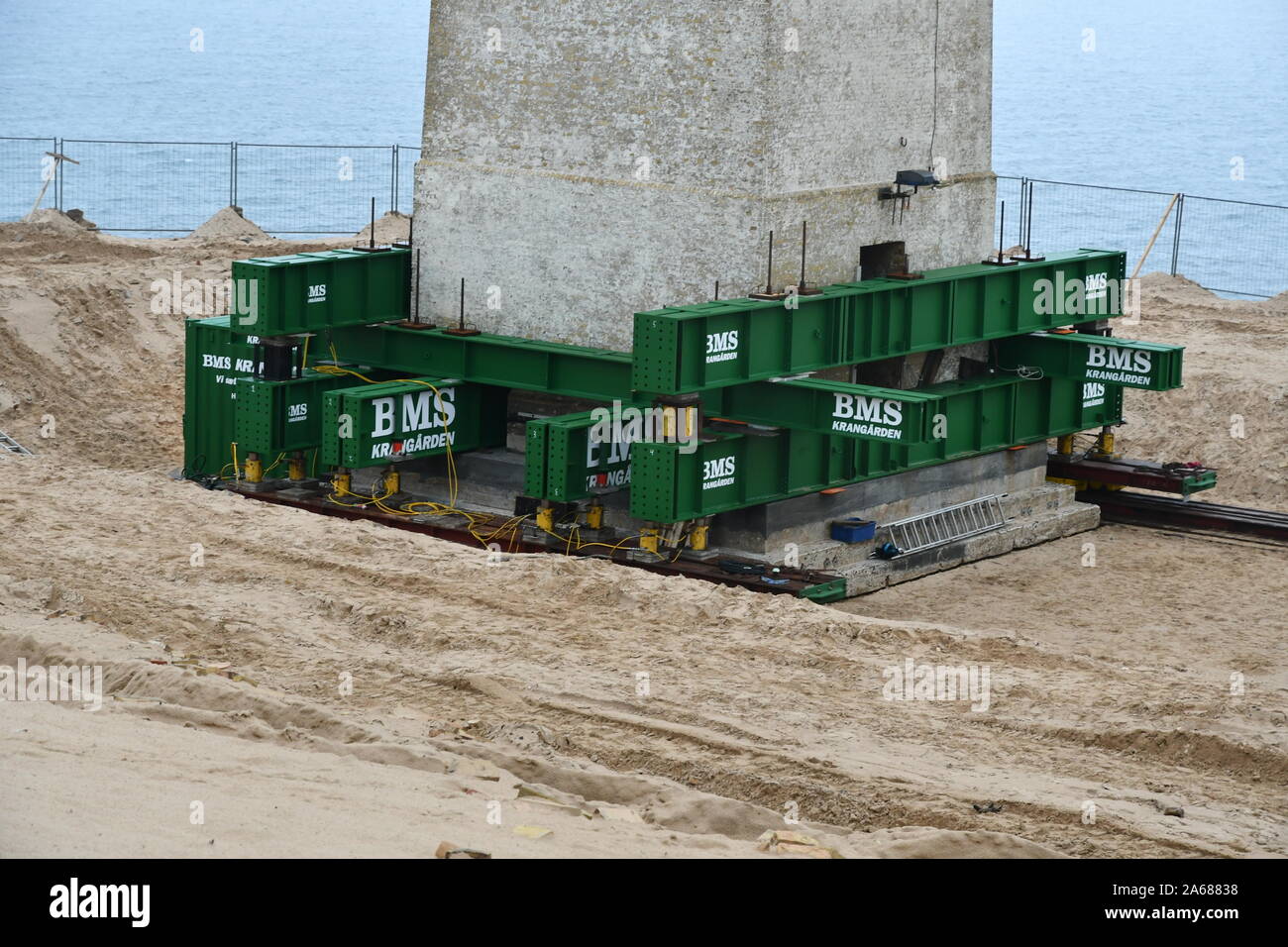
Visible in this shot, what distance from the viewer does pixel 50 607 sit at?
14.6m

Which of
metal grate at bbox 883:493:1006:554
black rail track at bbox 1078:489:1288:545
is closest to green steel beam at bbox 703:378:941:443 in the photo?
metal grate at bbox 883:493:1006:554

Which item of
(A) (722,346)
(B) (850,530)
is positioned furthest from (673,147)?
(B) (850,530)

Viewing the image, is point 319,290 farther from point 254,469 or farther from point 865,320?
point 865,320

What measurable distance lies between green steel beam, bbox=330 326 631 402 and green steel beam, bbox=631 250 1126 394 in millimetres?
1739

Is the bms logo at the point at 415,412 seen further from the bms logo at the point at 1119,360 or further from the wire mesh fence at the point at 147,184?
the wire mesh fence at the point at 147,184

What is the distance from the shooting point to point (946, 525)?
67.3 ft

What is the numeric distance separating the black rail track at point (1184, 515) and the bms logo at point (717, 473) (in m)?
6.35

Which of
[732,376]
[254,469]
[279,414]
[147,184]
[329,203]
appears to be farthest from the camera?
[147,184]

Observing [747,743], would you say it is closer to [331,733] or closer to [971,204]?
[331,733]

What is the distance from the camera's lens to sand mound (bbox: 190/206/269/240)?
3372 cm

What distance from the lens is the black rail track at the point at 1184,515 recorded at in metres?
21.5

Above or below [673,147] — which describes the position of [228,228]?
below

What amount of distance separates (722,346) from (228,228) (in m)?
18.4

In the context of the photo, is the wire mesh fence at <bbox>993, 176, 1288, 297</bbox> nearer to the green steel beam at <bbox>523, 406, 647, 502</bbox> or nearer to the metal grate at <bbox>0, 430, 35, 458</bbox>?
the green steel beam at <bbox>523, 406, 647, 502</bbox>
